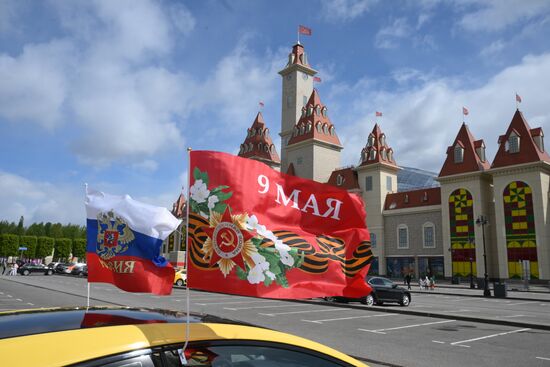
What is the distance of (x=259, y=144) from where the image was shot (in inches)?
2689

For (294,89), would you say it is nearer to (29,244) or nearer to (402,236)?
(402,236)

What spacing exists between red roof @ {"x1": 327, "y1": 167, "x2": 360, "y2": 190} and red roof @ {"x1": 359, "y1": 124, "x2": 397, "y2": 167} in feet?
6.87

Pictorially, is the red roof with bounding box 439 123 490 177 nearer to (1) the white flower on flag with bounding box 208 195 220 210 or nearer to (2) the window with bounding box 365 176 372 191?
(2) the window with bounding box 365 176 372 191

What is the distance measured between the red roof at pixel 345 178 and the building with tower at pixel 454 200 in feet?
0.45

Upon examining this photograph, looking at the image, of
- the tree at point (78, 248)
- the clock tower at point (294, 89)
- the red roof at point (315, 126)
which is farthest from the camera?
the tree at point (78, 248)

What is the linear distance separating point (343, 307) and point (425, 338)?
7729 millimetres

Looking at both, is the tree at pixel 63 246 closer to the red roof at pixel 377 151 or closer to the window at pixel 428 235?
the red roof at pixel 377 151

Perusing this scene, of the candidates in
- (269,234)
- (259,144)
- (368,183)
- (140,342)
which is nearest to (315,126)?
(368,183)

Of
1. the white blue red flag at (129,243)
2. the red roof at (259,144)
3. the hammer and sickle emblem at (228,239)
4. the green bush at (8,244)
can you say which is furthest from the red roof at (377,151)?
the green bush at (8,244)

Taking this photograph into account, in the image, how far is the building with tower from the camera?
4250 centimetres

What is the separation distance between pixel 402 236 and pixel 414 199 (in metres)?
4.71

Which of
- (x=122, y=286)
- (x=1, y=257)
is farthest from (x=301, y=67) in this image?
(x=1, y=257)

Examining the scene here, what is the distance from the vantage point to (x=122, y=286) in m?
5.92

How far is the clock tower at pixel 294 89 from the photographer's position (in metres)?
66.4
